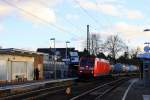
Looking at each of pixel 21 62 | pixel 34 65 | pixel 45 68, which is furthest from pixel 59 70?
pixel 21 62

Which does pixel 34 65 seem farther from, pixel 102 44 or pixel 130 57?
pixel 130 57

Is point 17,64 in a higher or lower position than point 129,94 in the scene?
higher

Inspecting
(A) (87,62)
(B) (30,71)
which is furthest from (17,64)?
(A) (87,62)

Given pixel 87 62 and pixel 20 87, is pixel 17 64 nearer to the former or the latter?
pixel 87 62

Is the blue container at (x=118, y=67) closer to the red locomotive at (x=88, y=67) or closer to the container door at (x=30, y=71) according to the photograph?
the red locomotive at (x=88, y=67)

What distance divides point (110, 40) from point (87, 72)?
3162 inches

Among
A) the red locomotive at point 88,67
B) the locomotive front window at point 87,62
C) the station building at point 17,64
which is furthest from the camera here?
the locomotive front window at point 87,62

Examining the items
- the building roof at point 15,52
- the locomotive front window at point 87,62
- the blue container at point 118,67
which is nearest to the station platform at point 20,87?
the building roof at point 15,52

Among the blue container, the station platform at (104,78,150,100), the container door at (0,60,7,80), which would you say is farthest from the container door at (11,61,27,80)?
the blue container

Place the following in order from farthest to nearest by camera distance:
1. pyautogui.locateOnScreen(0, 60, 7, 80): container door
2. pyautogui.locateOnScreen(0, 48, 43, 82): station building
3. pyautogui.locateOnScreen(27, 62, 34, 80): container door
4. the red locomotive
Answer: pyautogui.locateOnScreen(27, 62, 34, 80): container door < the red locomotive < pyautogui.locateOnScreen(0, 48, 43, 82): station building < pyautogui.locateOnScreen(0, 60, 7, 80): container door

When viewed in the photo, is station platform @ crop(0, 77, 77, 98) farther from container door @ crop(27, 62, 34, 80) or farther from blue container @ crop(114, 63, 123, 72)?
blue container @ crop(114, 63, 123, 72)

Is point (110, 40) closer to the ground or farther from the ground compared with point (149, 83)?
farther from the ground

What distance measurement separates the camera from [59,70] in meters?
77.6

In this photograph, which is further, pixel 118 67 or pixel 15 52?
pixel 118 67
